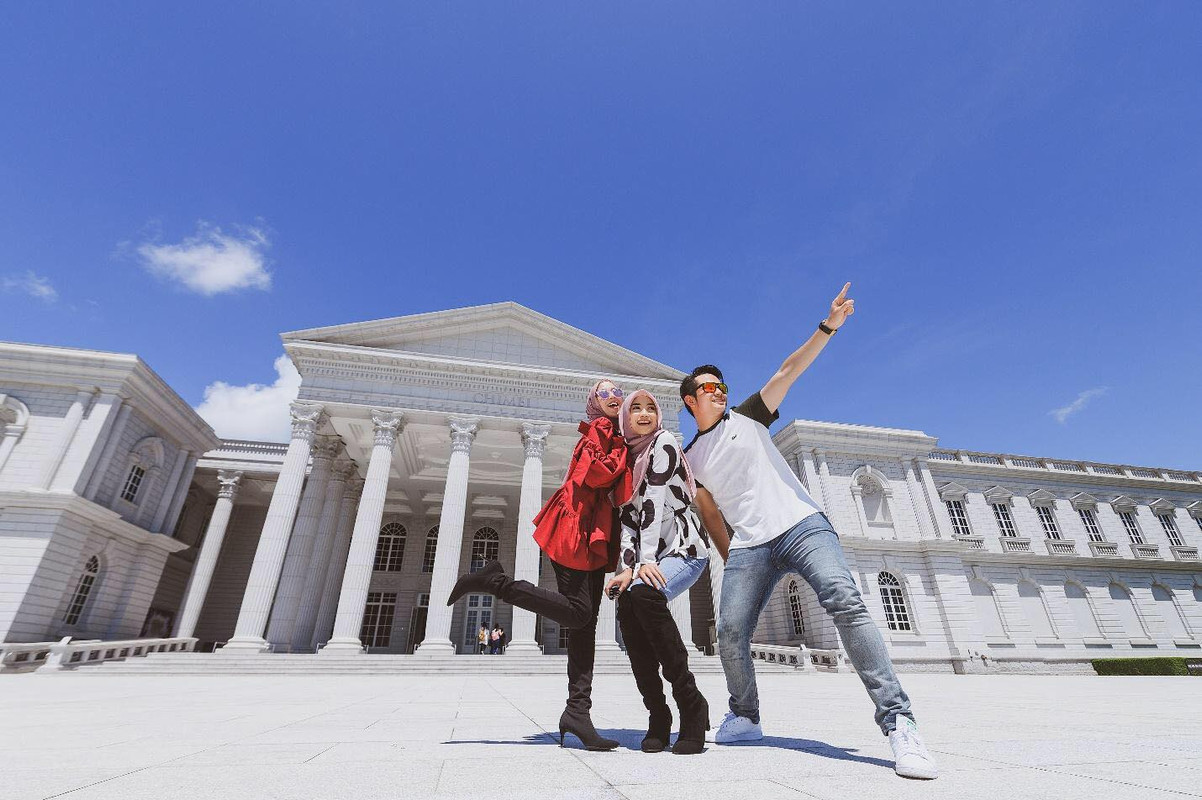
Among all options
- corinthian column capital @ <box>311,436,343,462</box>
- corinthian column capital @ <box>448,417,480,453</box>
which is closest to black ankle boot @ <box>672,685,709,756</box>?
corinthian column capital @ <box>448,417,480,453</box>

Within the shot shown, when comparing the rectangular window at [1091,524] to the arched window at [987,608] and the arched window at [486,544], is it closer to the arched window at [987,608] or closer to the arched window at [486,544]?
the arched window at [987,608]

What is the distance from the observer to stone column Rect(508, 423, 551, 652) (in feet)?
52.8

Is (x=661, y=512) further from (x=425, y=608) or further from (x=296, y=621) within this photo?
(x=425, y=608)

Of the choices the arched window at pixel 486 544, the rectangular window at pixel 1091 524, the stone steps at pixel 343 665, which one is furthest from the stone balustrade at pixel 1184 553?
the arched window at pixel 486 544

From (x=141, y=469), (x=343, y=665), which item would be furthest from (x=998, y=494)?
(x=141, y=469)

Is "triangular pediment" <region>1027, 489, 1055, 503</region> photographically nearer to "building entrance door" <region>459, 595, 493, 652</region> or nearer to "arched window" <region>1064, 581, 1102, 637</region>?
"arched window" <region>1064, 581, 1102, 637</region>

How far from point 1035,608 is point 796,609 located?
11524mm

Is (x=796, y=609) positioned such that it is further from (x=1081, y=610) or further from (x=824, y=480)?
(x=1081, y=610)

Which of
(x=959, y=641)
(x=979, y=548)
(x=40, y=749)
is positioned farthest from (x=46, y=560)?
(x=979, y=548)

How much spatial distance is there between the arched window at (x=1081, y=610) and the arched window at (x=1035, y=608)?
149cm

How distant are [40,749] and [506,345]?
18.3 metres

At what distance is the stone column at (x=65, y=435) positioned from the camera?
16859 millimetres

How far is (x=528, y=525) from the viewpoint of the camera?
17188mm

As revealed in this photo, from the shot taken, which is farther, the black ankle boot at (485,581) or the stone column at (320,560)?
the stone column at (320,560)
